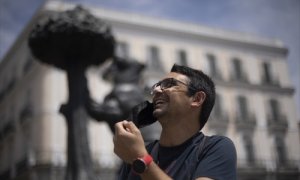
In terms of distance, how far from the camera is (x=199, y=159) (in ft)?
5.46

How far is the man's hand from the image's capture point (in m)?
1.59

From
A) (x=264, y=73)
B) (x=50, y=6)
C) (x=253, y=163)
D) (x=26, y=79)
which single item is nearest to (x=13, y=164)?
(x=26, y=79)

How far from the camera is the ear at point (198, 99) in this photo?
183 cm

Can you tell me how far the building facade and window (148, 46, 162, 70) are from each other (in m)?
0.06

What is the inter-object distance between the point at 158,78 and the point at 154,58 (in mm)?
1341

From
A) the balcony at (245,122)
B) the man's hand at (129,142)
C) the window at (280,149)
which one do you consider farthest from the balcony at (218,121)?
the man's hand at (129,142)

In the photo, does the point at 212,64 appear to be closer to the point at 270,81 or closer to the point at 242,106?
the point at 242,106

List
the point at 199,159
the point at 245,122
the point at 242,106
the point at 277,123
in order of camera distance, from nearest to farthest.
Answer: the point at 199,159 < the point at 245,122 < the point at 242,106 < the point at 277,123

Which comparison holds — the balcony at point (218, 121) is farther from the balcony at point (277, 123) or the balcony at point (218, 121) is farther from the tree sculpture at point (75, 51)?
the tree sculpture at point (75, 51)

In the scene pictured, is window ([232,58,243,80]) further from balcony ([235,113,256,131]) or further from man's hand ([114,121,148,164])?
man's hand ([114,121,148,164])

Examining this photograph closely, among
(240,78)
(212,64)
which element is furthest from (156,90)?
(240,78)

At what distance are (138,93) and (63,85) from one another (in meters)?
Result: 21.9

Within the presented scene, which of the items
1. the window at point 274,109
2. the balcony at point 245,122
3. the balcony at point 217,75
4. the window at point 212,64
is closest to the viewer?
the balcony at point 245,122

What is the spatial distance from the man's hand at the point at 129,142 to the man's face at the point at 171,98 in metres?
0.18
